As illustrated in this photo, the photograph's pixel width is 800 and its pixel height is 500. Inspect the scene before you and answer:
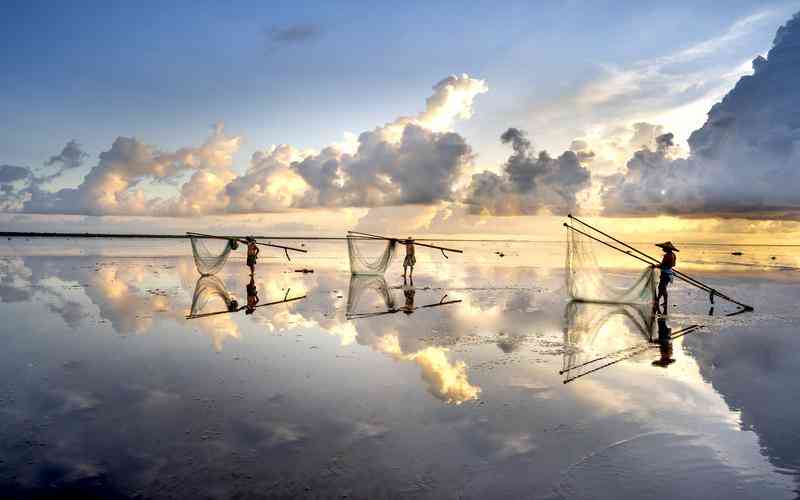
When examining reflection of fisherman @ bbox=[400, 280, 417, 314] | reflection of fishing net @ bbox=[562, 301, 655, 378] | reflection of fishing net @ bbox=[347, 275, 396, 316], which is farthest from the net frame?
reflection of fishing net @ bbox=[562, 301, 655, 378]

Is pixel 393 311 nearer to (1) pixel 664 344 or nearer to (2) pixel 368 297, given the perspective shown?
(2) pixel 368 297

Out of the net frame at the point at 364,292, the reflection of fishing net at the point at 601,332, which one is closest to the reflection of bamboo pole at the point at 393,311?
the net frame at the point at 364,292

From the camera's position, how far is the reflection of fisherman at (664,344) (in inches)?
468

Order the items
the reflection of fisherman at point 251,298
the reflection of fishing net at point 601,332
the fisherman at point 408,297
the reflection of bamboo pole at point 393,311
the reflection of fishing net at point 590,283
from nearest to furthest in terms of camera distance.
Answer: the reflection of fishing net at point 601,332, the reflection of bamboo pole at point 393,311, the reflection of fisherman at point 251,298, the fisherman at point 408,297, the reflection of fishing net at point 590,283

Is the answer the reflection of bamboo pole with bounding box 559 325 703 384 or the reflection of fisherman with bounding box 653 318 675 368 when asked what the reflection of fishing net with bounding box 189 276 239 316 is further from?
the reflection of fisherman with bounding box 653 318 675 368

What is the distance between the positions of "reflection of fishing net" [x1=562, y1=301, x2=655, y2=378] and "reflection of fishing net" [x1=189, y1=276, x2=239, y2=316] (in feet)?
40.6

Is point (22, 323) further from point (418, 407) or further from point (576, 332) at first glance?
point (576, 332)

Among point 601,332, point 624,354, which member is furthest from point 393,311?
point 624,354

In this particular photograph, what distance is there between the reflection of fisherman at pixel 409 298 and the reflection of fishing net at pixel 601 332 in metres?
5.99

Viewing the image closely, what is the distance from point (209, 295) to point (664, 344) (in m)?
18.4

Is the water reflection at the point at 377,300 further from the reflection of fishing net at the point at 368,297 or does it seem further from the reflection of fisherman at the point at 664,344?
the reflection of fisherman at the point at 664,344

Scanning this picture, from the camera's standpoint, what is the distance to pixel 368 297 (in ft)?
75.0

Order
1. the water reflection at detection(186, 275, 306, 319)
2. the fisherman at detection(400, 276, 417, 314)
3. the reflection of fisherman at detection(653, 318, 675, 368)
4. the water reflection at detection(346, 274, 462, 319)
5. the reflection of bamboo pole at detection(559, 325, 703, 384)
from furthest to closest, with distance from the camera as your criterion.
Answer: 1. the fisherman at detection(400, 276, 417, 314)
2. the water reflection at detection(346, 274, 462, 319)
3. the water reflection at detection(186, 275, 306, 319)
4. the reflection of fisherman at detection(653, 318, 675, 368)
5. the reflection of bamboo pole at detection(559, 325, 703, 384)

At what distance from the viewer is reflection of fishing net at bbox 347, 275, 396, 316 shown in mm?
19156
